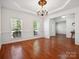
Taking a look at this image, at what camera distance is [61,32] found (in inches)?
502

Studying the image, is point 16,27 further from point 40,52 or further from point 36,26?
point 40,52

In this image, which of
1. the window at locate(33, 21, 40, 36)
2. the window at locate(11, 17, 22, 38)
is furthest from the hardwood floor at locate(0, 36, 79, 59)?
the window at locate(33, 21, 40, 36)

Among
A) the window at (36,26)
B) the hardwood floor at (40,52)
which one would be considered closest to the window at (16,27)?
the window at (36,26)

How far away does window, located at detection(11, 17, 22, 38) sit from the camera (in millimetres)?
6710

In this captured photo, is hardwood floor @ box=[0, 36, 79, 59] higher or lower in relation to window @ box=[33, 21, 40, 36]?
lower

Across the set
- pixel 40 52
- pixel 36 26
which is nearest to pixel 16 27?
pixel 36 26

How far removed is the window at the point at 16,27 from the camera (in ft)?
22.0

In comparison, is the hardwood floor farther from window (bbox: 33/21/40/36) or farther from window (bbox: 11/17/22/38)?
window (bbox: 33/21/40/36)

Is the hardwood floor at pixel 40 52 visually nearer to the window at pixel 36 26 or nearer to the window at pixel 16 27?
the window at pixel 16 27

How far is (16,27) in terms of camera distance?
6.98 metres

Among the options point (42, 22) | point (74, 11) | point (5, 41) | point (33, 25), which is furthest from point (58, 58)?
point (42, 22)

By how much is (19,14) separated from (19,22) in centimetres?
72

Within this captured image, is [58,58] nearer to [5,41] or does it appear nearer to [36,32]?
[5,41]

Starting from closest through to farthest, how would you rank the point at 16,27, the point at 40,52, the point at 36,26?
the point at 40,52
the point at 16,27
the point at 36,26
